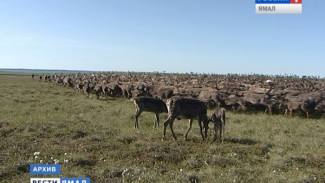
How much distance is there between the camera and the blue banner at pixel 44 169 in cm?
758

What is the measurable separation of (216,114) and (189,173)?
4.29m

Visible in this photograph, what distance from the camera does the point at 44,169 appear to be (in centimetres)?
769

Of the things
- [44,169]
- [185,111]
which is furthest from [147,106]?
[44,169]

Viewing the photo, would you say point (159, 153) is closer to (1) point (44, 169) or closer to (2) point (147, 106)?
(1) point (44, 169)

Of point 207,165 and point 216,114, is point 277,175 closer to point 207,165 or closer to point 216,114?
point 207,165

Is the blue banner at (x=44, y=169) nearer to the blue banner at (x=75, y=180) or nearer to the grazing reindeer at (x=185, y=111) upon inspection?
the blue banner at (x=75, y=180)

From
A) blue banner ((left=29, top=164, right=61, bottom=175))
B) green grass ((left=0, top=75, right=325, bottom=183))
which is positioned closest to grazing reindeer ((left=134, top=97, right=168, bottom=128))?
green grass ((left=0, top=75, right=325, bottom=183))

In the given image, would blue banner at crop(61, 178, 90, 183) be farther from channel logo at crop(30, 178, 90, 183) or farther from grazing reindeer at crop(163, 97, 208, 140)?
grazing reindeer at crop(163, 97, 208, 140)

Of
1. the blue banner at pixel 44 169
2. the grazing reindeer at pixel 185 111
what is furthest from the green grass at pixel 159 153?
the grazing reindeer at pixel 185 111

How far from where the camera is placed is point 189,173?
7.56 meters

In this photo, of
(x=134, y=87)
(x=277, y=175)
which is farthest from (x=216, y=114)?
(x=134, y=87)

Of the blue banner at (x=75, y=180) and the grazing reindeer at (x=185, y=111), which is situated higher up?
the grazing reindeer at (x=185, y=111)

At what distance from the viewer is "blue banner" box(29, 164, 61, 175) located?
7.58 metres

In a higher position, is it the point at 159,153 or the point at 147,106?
the point at 147,106
